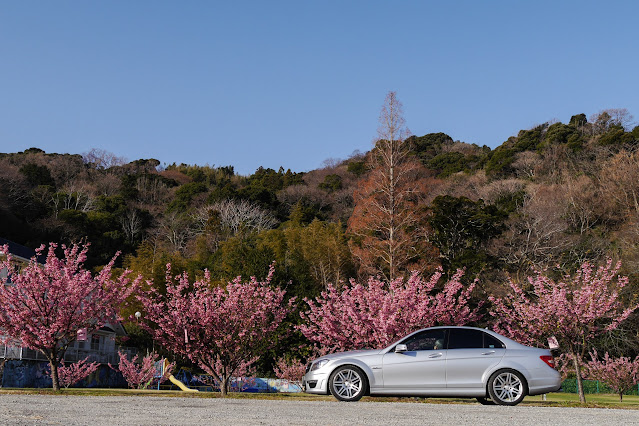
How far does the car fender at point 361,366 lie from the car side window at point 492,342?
215 centimetres

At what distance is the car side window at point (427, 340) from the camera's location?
1113 cm

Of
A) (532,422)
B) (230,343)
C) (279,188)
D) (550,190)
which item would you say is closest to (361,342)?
(230,343)

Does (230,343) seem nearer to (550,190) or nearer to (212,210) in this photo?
(550,190)

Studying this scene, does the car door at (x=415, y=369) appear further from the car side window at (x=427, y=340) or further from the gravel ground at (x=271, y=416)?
the gravel ground at (x=271, y=416)

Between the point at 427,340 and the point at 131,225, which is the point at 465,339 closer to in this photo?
the point at 427,340

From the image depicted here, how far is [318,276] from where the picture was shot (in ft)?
143

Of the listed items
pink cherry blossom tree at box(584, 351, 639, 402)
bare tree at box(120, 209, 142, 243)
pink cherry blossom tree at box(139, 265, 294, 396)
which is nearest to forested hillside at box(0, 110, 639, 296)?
bare tree at box(120, 209, 142, 243)

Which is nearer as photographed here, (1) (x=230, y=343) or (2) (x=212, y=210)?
(1) (x=230, y=343)

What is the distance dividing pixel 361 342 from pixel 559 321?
544cm

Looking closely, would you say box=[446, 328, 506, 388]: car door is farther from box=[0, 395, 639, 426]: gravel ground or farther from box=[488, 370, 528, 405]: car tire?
box=[0, 395, 639, 426]: gravel ground

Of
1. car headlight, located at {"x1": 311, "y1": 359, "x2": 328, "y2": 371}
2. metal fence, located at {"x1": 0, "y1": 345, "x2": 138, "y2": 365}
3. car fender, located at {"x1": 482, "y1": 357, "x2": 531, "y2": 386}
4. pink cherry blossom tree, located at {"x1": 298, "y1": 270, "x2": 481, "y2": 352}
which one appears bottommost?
car fender, located at {"x1": 482, "y1": 357, "x2": 531, "y2": 386}

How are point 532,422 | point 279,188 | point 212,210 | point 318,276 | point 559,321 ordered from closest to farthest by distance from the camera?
1. point 532,422
2. point 559,321
3. point 318,276
4. point 212,210
5. point 279,188

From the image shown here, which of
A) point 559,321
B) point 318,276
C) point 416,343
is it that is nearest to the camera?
point 416,343

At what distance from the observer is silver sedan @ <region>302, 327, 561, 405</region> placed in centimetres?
1084
